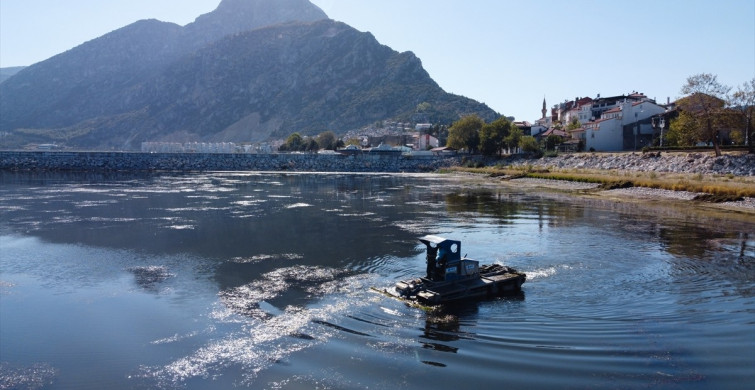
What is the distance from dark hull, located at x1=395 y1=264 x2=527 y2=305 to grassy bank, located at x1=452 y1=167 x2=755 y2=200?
38671 millimetres

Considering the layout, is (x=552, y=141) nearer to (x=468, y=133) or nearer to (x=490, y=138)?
(x=490, y=138)

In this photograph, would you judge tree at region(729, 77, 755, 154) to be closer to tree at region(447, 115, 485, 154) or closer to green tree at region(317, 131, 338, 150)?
tree at region(447, 115, 485, 154)

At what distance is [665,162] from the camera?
7125 centimetres

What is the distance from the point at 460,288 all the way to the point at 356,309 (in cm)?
373

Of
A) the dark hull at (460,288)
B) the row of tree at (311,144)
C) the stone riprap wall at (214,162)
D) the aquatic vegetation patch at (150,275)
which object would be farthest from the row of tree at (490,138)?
the aquatic vegetation patch at (150,275)

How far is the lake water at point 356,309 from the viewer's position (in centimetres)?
1239

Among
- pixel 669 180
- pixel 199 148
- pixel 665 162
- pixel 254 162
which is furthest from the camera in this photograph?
pixel 199 148

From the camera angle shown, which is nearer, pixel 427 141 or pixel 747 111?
pixel 747 111

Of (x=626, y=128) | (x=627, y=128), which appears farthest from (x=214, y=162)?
(x=627, y=128)

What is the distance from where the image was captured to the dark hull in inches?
677

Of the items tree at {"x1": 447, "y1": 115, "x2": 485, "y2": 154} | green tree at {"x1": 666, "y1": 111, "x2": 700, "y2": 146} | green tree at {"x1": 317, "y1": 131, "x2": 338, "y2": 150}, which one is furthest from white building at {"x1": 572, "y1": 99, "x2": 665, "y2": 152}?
green tree at {"x1": 317, "y1": 131, "x2": 338, "y2": 150}

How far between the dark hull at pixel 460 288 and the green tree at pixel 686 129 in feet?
215

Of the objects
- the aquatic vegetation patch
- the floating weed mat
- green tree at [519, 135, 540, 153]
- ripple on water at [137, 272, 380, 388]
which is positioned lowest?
ripple on water at [137, 272, 380, 388]

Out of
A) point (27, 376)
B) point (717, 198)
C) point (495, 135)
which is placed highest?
point (495, 135)
